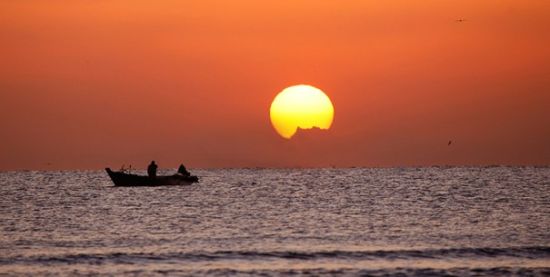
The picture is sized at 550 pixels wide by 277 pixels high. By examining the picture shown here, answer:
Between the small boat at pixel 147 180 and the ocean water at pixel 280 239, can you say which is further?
the small boat at pixel 147 180

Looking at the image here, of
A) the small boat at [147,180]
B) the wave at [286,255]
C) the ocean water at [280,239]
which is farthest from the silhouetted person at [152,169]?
the wave at [286,255]

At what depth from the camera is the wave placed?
41.2 metres

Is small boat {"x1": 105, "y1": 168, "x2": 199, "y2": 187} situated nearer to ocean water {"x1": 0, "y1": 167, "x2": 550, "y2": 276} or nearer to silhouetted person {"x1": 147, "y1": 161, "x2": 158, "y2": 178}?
silhouetted person {"x1": 147, "y1": 161, "x2": 158, "y2": 178}

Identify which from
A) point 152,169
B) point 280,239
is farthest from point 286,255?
point 152,169

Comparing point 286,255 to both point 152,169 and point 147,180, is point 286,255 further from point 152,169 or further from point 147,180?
point 147,180

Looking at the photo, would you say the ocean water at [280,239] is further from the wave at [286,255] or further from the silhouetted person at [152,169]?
the silhouetted person at [152,169]

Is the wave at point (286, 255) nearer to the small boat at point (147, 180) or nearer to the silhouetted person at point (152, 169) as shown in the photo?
the silhouetted person at point (152, 169)

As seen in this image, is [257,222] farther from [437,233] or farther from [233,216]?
[437,233]

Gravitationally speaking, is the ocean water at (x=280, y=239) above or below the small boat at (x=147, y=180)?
below

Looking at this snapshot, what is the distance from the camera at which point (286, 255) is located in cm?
4272

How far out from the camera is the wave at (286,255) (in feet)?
135

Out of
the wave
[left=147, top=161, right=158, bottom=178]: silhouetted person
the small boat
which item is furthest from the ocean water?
the small boat

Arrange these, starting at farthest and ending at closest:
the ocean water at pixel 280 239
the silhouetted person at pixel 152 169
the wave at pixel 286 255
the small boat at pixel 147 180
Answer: the small boat at pixel 147 180
the silhouetted person at pixel 152 169
the wave at pixel 286 255
the ocean water at pixel 280 239

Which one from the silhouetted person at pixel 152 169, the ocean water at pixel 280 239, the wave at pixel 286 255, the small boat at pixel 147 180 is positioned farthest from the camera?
the small boat at pixel 147 180
